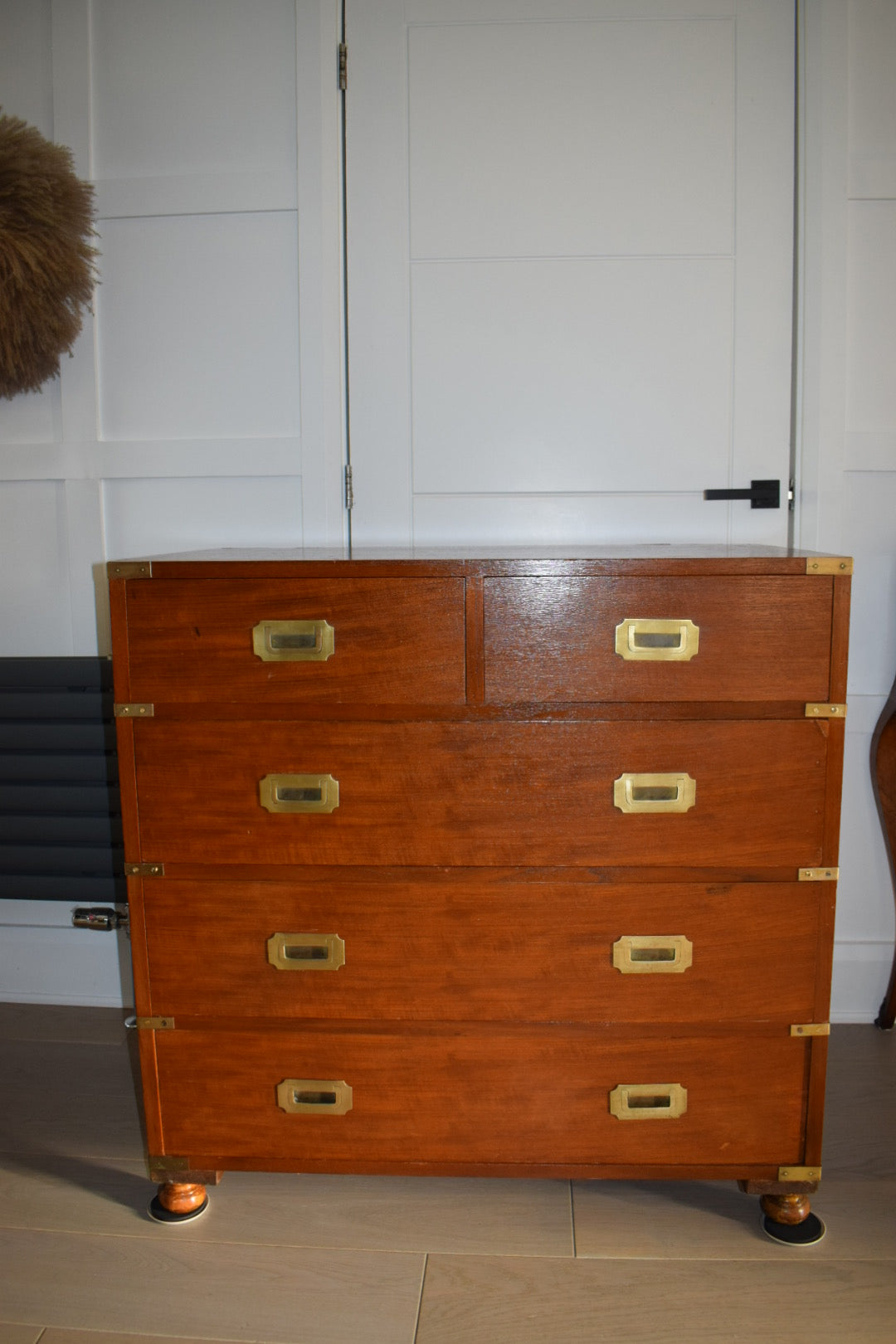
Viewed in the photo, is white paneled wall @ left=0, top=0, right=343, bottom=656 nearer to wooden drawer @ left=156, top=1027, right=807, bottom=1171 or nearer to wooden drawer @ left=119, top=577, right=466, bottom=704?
wooden drawer @ left=119, top=577, right=466, bottom=704

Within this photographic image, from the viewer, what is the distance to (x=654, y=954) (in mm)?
1417

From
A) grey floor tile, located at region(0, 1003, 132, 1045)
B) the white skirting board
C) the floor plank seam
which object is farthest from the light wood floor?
the white skirting board

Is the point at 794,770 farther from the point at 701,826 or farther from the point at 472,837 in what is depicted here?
the point at 472,837

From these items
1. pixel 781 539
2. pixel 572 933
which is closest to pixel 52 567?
pixel 572 933

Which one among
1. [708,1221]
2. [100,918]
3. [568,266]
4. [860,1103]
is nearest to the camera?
[708,1221]

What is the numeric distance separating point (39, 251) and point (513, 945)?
4.95 feet

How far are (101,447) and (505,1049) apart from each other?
4.72 ft

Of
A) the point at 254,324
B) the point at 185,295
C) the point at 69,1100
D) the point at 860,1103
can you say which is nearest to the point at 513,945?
the point at 860,1103

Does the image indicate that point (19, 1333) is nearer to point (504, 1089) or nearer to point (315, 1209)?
point (315, 1209)

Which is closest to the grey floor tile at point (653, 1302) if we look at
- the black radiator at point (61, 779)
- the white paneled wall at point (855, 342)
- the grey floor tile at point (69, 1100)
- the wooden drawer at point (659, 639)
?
the grey floor tile at point (69, 1100)

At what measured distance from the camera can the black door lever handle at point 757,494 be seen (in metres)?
1.96

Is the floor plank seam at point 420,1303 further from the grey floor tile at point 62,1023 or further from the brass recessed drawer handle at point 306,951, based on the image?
the grey floor tile at point 62,1023

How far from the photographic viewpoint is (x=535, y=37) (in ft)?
6.23

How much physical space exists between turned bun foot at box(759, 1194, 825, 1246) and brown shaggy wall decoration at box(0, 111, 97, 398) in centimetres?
197
